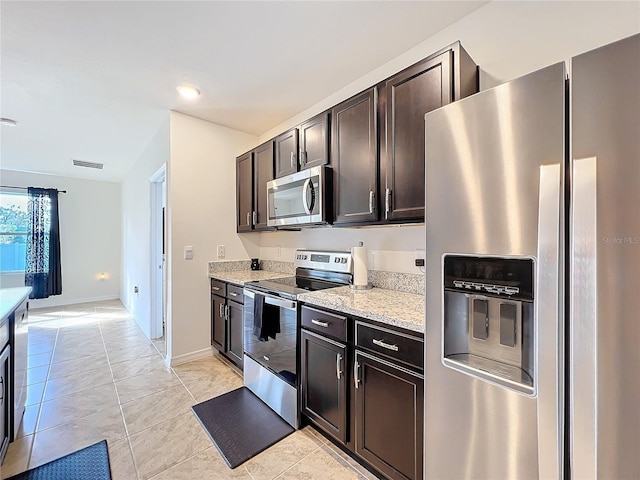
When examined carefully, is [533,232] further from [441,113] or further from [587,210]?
[441,113]

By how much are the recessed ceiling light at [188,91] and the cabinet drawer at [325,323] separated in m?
2.07

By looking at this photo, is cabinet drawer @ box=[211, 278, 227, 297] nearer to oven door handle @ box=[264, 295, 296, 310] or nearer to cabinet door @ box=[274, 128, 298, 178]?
oven door handle @ box=[264, 295, 296, 310]

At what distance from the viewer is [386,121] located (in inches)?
67.1

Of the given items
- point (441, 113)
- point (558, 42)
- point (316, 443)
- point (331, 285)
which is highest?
point (558, 42)

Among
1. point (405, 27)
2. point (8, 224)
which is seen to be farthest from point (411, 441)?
point (8, 224)

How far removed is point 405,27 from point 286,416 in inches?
106

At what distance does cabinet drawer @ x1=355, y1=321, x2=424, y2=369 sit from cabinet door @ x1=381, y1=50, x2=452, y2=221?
2.12 ft

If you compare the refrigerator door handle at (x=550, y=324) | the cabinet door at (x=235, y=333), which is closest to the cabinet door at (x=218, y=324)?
the cabinet door at (x=235, y=333)

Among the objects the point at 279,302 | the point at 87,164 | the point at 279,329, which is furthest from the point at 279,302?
the point at 87,164

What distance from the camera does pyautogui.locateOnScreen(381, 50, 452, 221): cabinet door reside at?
1.47 meters

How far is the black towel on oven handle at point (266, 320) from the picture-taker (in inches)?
83.4

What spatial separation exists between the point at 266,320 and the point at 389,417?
3.68 feet

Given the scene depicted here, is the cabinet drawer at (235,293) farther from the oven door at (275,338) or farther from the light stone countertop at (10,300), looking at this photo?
the light stone countertop at (10,300)

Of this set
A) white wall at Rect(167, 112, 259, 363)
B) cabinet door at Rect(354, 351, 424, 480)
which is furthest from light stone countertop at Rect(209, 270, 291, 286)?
cabinet door at Rect(354, 351, 424, 480)
